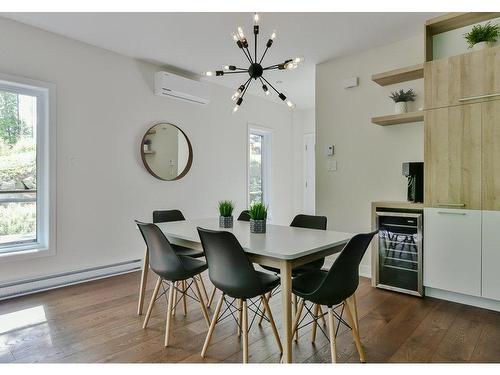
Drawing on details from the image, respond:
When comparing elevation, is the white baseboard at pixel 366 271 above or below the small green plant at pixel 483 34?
below

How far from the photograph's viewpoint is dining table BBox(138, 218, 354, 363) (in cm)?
176

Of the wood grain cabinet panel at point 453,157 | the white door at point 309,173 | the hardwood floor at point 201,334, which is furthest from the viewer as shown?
the white door at point 309,173

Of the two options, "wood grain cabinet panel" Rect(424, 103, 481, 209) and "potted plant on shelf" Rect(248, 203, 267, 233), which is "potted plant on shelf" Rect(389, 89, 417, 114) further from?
"potted plant on shelf" Rect(248, 203, 267, 233)

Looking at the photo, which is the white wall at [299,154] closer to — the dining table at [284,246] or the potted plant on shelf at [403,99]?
the potted plant on shelf at [403,99]

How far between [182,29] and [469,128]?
275 centimetres

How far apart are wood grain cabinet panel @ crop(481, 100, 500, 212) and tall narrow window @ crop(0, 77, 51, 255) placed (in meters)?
3.99

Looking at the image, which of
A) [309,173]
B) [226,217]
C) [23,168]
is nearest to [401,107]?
[226,217]

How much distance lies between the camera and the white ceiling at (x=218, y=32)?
9.90ft

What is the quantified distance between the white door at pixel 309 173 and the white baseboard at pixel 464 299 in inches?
134

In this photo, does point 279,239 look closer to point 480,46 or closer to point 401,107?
point 401,107

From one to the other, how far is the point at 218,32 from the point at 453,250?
2.98 metres

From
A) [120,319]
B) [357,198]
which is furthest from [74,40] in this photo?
[357,198]

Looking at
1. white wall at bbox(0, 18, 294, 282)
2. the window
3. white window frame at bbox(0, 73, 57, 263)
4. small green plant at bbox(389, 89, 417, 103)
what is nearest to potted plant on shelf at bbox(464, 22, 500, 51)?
small green plant at bbox(389, 89, 417, 103)

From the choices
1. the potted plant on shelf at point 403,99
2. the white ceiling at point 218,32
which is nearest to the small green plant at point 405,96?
Result: the potted plant on shelf at point 403,99
